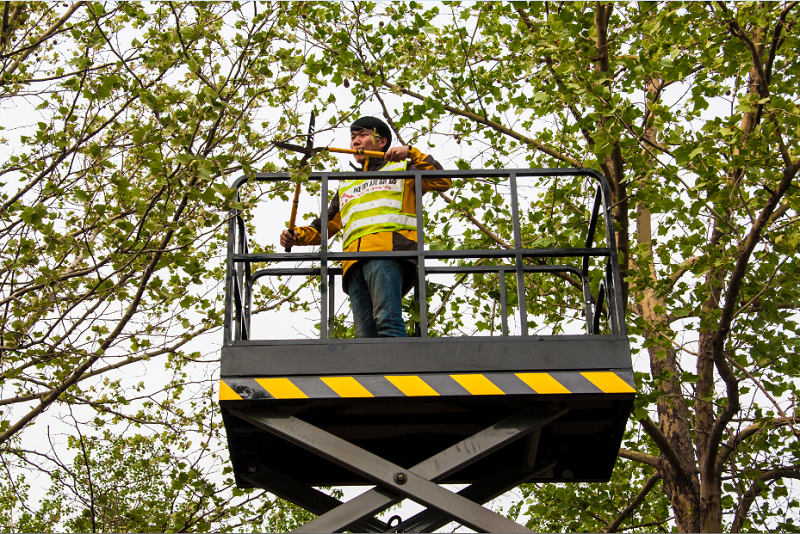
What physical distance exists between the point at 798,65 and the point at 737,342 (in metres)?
3.02

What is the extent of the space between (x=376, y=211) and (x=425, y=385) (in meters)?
1.65

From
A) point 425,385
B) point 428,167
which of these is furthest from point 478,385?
point 428,167

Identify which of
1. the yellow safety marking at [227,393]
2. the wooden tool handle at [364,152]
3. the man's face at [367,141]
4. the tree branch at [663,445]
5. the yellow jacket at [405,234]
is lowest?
the yellow safety marking at [227,393]

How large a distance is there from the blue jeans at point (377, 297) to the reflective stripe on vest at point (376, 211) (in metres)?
0.28

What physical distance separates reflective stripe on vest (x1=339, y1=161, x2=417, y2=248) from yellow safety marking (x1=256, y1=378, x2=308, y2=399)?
1.49 metres

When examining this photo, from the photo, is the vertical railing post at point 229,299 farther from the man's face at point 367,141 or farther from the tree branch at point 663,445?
the tree branch at point 663,445

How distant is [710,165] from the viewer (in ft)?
24.9

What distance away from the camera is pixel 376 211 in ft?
20.0

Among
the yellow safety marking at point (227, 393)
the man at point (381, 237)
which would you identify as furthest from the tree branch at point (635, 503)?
the yellow safety marking at point (227, 393)

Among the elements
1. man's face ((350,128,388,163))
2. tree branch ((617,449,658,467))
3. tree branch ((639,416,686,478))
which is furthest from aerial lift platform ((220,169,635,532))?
tree branch ((617,449,658,467))

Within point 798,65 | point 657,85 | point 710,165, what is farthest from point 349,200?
point 657,85

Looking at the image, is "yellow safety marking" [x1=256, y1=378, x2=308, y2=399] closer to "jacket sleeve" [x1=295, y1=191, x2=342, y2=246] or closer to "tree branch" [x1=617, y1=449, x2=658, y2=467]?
"jacket sleeve" [x1=295, y1=191, x2=342, y2=246]

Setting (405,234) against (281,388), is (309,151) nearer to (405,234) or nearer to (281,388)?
(405,234)

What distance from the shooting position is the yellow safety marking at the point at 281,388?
4934 millimetres
